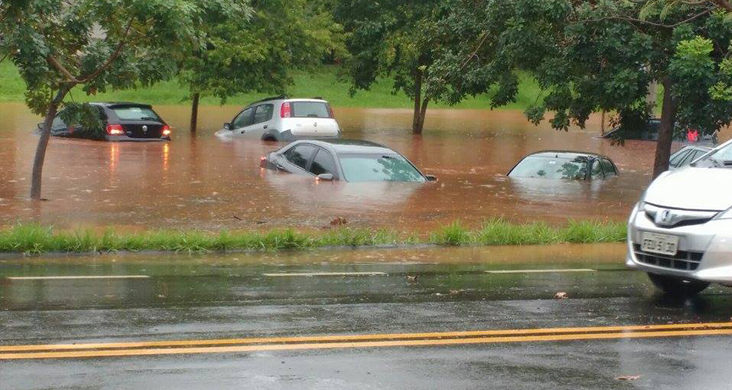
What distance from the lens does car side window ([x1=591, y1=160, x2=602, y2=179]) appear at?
2260cm

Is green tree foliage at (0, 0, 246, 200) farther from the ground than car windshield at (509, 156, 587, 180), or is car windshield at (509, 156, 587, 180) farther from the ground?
green tree foliage at (0, 0, 246, 200)

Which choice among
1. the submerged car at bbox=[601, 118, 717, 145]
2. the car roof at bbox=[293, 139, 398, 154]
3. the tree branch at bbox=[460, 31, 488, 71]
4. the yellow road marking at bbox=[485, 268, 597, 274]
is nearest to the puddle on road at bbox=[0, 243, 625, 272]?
the yellow road marking at bbox=[485, 268, 597, 274]

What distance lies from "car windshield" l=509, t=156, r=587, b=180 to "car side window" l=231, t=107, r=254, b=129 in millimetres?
9691

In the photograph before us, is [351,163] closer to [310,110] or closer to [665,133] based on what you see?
[665,133]

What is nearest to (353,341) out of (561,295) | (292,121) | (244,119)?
(561,295)

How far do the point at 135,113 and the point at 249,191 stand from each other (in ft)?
33.6

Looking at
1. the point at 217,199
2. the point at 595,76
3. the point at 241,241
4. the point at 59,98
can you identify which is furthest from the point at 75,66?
the point at 595,76

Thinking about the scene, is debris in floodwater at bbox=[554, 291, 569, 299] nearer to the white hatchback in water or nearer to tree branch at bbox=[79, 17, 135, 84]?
the white hatchback in water

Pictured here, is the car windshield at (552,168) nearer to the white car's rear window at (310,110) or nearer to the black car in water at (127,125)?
the white car's rear window at (310,110)

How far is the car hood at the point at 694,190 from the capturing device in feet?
29.3

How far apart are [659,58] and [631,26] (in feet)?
2.44

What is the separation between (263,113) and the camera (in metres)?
29.8

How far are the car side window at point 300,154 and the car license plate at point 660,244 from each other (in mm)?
11349

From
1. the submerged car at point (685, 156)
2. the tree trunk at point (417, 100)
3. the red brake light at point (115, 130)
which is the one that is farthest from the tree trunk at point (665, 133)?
the tree trunk at point (417, 100)
